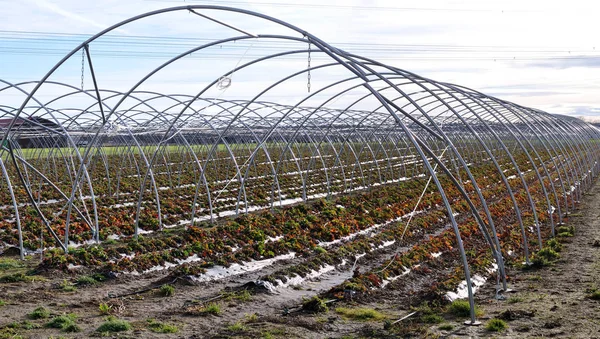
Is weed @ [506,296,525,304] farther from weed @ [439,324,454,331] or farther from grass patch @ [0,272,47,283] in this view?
grass patch @ [0,272,47,283]

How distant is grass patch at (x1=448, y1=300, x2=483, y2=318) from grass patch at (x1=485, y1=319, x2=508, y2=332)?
50 centimetres

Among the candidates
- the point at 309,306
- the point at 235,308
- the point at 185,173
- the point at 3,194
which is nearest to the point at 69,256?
the point at 235,308

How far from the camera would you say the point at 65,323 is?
28.1 ft

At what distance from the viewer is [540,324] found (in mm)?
8633

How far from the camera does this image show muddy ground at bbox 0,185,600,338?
27.4 ft

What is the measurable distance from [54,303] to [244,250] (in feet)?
14.1

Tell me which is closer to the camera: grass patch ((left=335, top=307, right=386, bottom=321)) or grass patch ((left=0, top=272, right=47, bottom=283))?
grass patch ((left=335, top=307, right=386, bottom=321))

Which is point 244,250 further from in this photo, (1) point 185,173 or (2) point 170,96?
(1) point 185,173

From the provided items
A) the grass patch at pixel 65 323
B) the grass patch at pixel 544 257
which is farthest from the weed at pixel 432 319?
the grass patch at pixel 65 323

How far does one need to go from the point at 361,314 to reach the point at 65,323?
386cm

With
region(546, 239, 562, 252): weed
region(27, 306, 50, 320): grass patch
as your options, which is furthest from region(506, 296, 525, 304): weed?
region(27, 306, 50, 320): grass patch

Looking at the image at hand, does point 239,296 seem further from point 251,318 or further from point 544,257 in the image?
point 544,257

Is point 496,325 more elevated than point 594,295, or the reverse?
point 496,325

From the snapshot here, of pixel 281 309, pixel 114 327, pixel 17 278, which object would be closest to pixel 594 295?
pixel 281 309
